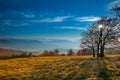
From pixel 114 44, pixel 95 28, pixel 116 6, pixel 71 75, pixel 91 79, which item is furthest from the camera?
pixel 95 28

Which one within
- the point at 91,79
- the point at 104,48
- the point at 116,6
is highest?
the point at 116,6

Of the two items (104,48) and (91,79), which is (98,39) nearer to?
(104,48)

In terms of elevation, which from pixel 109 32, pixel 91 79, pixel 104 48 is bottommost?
pixel 91 79

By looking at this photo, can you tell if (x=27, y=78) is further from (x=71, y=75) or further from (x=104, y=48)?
(x=104, y=48)

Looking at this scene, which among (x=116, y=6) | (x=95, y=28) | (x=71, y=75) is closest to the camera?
(x=71, y=75)

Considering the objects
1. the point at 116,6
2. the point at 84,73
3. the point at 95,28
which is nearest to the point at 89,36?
the point at 95,28

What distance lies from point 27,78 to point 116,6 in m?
28.3

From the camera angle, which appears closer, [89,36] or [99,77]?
[99,77]

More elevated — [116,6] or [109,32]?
[116,6]

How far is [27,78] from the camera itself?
85.4 feet

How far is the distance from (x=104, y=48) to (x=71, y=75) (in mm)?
38758

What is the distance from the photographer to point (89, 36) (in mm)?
69312

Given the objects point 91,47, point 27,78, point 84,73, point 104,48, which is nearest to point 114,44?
point 104,48

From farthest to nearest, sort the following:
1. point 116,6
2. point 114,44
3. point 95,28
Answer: point 95,28, point 114,44, point 116,6
